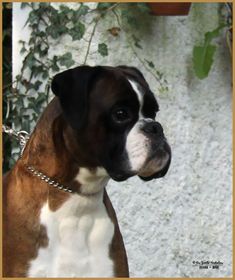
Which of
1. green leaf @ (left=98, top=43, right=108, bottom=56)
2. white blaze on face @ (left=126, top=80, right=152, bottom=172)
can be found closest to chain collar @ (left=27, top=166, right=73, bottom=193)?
white blaze on face @ (left=126, top=80, right=152, bottom=172)

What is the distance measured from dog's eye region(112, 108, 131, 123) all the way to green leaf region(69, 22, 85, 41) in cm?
162

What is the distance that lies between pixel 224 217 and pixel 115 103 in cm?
199

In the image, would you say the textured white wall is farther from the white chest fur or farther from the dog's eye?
the dog's eye

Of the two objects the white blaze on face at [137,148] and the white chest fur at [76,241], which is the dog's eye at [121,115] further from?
the white chest fur at [76,241]

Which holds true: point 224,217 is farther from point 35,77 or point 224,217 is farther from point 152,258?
point 35,77

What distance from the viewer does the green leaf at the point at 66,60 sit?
4.16 meters

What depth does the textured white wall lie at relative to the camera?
427 centimetres

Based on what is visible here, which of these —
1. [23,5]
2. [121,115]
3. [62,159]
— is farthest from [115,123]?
[23,5]

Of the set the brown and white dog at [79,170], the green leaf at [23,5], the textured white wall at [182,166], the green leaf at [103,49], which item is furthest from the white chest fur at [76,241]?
the green leaf at [23,5]

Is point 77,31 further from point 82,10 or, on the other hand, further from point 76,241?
point 76,241

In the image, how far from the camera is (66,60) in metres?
4.17

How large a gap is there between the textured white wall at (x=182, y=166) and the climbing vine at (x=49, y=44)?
0.18ft

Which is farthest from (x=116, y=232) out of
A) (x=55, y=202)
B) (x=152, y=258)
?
(x=152, y=258)

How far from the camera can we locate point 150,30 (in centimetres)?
436
